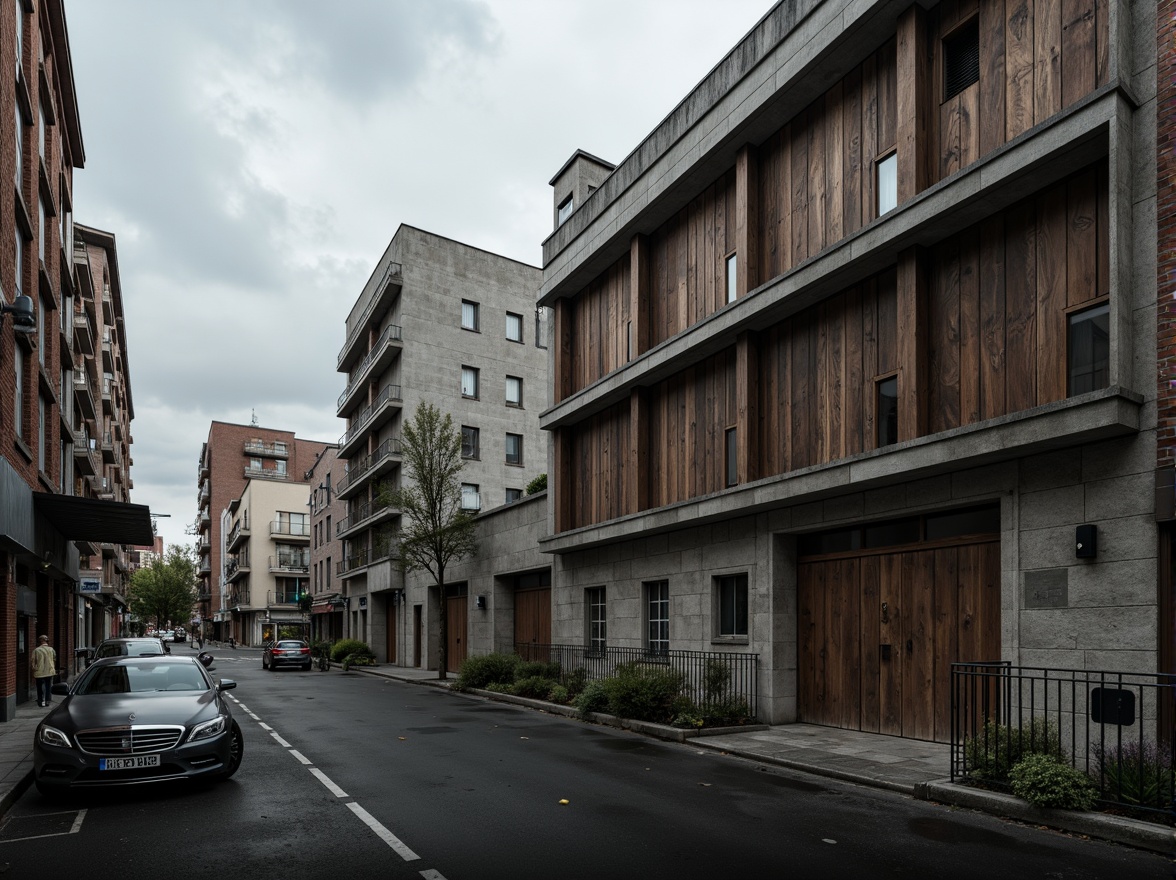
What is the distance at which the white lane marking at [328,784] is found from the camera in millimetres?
9318

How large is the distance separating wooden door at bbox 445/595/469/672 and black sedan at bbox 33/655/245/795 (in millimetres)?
20691

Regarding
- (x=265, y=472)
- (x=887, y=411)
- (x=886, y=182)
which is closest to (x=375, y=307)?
(x=886, y=182)

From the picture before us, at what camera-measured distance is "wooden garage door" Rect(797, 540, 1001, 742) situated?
12.0 meters

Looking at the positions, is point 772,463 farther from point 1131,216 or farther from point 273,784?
point 273,784

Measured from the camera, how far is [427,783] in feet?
32.6

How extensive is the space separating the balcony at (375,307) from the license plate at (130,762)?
104ft

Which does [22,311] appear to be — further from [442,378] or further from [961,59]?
[442,378]

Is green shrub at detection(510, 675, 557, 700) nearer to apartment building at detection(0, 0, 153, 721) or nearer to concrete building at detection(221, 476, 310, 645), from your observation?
apartment building at detection(0, 0, 153, 721)

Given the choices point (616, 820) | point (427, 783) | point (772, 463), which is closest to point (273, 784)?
point (427, 783)

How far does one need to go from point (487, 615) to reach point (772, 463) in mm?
15303

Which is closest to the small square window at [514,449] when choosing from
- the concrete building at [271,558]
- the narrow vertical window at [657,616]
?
the narrow vertical window at [657,616]

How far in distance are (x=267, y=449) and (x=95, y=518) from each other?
8012 centimetres

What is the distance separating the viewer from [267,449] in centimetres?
10062

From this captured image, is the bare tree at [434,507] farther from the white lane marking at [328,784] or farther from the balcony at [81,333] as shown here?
the white lane marking at [328,784]
